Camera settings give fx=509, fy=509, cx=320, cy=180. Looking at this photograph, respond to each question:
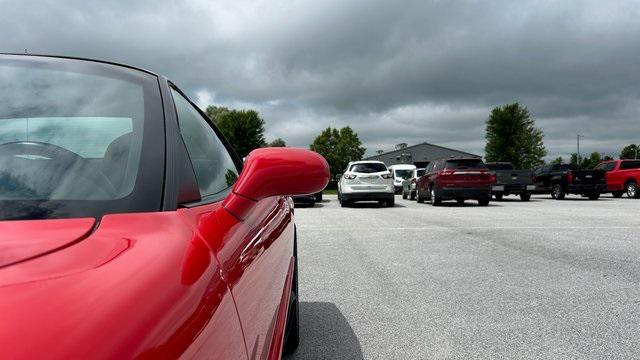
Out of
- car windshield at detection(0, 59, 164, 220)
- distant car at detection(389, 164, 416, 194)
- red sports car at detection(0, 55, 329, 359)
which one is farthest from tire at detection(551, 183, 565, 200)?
car windshield at detection(0, 59, 164, 220)

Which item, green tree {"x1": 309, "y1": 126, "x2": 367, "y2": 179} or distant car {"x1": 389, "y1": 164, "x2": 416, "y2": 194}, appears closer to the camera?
distant car {"x1": 389, "y1": 164, "x2": 416, "y2": 194}

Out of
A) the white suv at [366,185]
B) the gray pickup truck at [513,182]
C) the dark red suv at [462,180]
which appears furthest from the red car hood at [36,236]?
the gray pickup truck at [513,182]

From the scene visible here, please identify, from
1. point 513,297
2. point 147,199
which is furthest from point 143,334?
point 513,297

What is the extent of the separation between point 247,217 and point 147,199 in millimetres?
349

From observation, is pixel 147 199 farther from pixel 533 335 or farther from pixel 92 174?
pixel 533 335

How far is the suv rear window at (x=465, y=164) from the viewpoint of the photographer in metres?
17.7

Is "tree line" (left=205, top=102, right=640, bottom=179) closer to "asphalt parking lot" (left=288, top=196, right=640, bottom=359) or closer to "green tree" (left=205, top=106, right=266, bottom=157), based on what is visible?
"green tree" (left=205, top=106, right=266, bottom=157)

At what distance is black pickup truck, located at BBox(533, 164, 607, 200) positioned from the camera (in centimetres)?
2278

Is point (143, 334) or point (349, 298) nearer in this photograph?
point (143, 334)

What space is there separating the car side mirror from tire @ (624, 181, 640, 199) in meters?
26.5

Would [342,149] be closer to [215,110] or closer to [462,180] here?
[215,110]

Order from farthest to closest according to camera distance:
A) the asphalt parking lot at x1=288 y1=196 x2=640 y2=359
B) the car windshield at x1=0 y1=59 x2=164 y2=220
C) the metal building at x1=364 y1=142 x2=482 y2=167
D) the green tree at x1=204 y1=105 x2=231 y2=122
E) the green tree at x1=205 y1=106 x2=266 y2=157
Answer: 1. the metal building at x1=364 y1=142 x2=482 y2=167
2. the green tree at x1=204 y1=105 x2=231 y2=122
3. the green tree at x1=205 y1=106 x2=266 y2=157
4. the asphalt parking lot at x1=288 y1=196 x2=640 y2=359
5. the car windshield at x1=0 y1=59 x2=164 y2=220

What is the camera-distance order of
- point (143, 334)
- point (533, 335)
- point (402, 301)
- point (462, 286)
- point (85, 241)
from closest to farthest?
point (143, 334) → point (85, 241) → point (533, 335) → point (402, 301) → point (462, 286)

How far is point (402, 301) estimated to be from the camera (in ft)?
13.5
